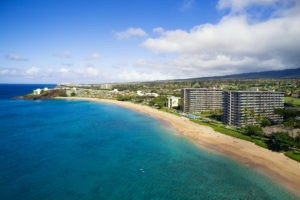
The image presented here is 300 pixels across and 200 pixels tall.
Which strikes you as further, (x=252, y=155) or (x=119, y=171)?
(x=252, y=155)

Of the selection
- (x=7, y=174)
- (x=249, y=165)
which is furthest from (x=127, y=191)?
(x=249, y=165)

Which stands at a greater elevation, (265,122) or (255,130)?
(265,122)

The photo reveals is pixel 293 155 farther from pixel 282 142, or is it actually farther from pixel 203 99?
pixel 203 99

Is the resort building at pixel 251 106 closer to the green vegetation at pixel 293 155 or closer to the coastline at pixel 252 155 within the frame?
the coastline at pixel 252 155

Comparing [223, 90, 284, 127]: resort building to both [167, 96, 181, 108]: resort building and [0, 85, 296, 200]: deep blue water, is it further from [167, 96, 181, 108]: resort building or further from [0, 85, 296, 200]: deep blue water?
[167, 96, 181, 108]: resort building

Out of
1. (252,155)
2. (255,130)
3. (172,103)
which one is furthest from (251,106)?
(172,103)

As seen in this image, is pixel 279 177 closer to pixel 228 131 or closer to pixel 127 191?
pixel 228 131

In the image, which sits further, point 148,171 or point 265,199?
point 148,171

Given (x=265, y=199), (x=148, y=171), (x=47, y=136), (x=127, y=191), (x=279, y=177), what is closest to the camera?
(x=265, y=199)

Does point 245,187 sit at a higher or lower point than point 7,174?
lower
